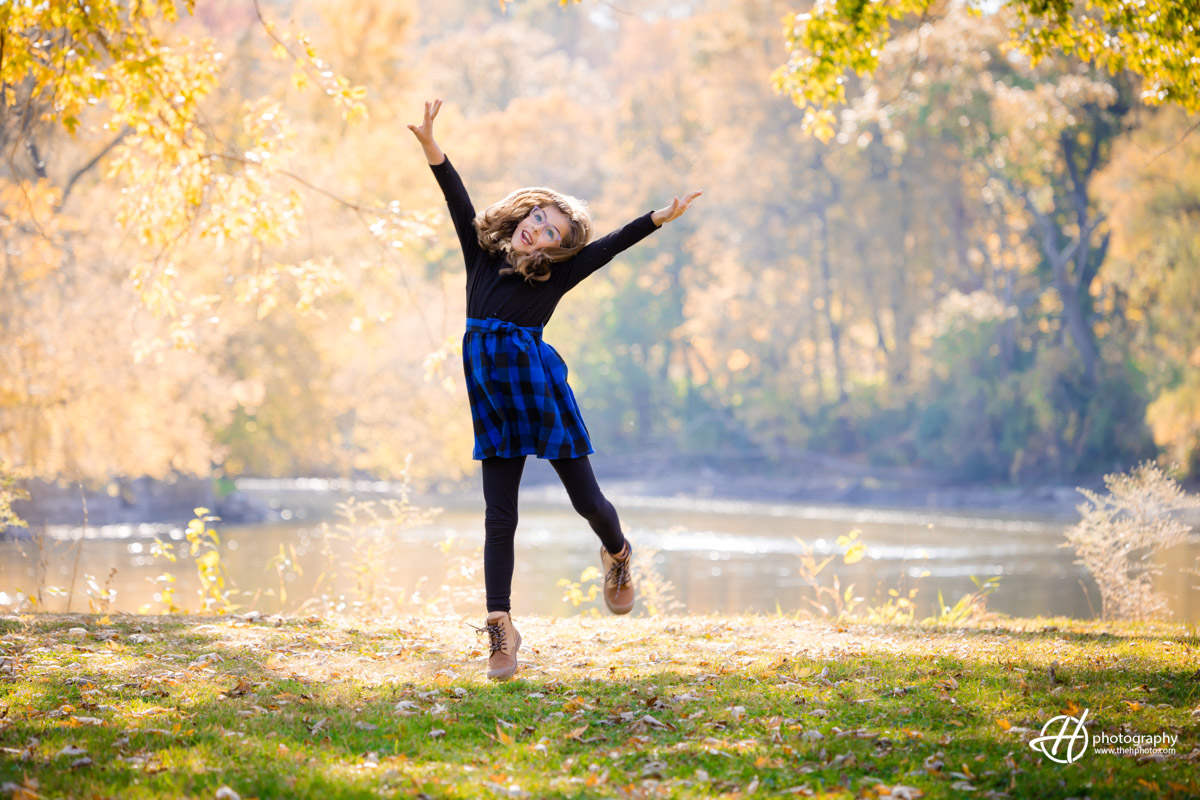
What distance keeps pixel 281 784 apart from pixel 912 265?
31573 millimetres

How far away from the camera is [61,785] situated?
2.83 m

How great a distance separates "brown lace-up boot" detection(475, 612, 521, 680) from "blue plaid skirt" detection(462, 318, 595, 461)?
678 millimetres

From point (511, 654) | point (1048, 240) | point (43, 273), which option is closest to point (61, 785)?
point (511, 654)

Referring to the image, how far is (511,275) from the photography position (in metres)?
4.23

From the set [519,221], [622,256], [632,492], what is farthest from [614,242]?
[622,256]

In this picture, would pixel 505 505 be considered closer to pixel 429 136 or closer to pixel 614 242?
pixel 614 242

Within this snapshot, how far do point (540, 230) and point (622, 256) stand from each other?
33641 millimetres

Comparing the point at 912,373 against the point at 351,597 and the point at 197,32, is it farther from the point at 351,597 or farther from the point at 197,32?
the point at 351,597

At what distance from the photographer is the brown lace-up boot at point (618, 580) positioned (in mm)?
4594

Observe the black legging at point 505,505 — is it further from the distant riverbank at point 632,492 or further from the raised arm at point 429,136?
the distant riverbank at point 632,492

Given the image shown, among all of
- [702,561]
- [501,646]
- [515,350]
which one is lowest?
[702,561]

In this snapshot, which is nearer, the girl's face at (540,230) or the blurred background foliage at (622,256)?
the girl's face at (540,230)

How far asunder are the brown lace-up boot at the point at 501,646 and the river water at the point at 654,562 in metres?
2.78

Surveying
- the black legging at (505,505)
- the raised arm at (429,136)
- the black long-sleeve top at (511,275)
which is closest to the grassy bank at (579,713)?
the black legging at (505,505)
